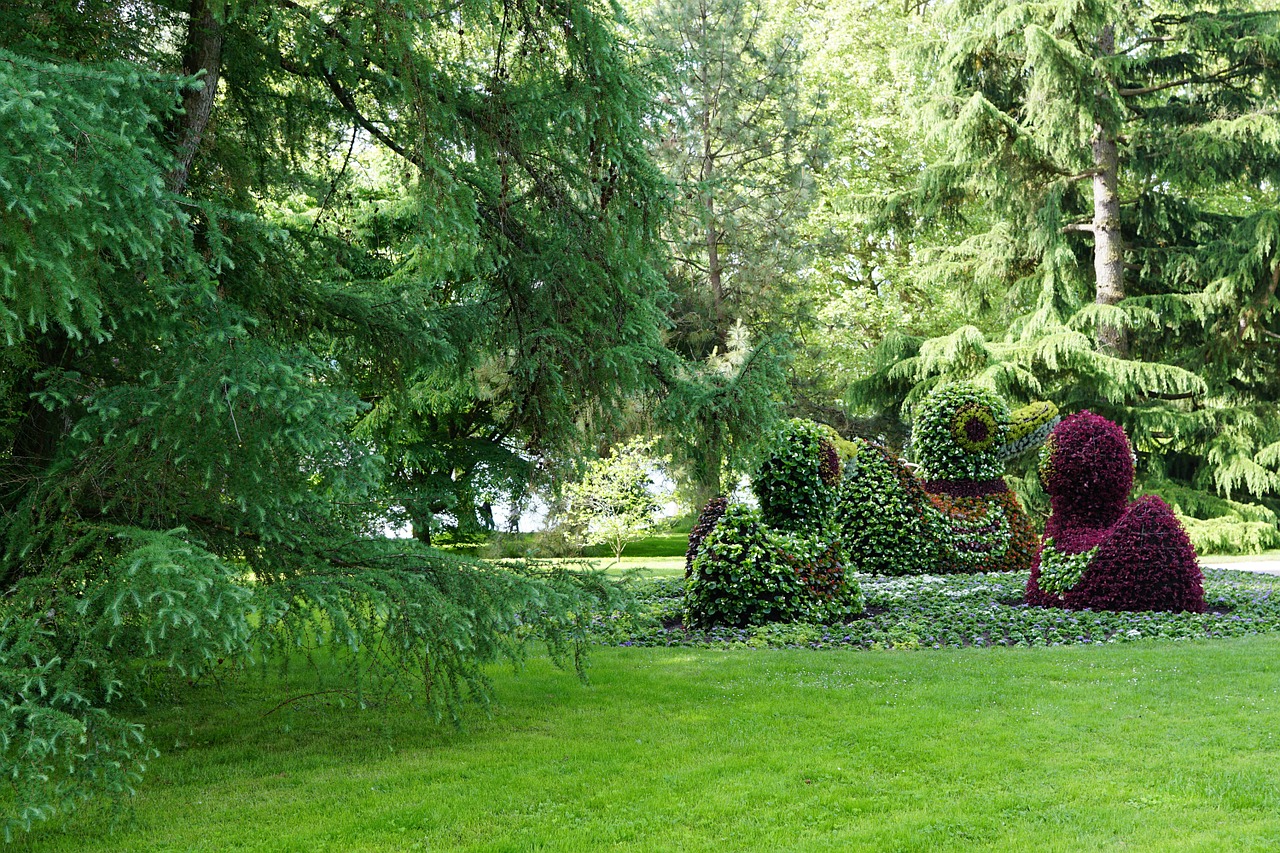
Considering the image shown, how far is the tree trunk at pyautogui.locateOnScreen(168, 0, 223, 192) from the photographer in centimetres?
517

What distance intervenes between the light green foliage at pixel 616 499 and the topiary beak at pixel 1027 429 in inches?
237

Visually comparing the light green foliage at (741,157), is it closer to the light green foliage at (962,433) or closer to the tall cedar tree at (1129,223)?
the tall cedar tree at (1129,223)

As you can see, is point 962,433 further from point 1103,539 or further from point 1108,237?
point 1108,237

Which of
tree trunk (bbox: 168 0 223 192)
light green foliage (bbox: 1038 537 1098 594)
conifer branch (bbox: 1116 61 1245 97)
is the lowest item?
light green foliage (bbox: 1038 537 1098 594)

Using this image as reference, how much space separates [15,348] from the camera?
423 cm

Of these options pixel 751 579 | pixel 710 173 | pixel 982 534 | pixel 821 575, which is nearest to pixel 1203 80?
pixel 710 173

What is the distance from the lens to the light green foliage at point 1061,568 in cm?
895

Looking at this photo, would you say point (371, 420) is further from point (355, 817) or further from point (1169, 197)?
point (1169, 197)

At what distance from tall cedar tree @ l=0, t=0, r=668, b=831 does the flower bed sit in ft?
7.68

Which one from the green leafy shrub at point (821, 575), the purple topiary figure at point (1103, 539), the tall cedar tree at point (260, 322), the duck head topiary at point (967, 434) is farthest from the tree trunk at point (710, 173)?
the tall cedar tree at point (260, 322)

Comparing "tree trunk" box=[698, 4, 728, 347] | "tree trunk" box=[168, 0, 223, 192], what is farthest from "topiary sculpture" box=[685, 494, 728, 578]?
"tree trunk" box=[698, 4, 728, 347]

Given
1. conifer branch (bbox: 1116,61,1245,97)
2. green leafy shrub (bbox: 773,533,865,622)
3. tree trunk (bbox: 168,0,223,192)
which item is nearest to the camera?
tree trunk (bbox: 168,0,223,192)

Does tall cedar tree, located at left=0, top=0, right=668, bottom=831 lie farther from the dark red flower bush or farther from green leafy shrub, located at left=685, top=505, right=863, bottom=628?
the dark red flower bush

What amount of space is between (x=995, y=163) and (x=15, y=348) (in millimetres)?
16643
